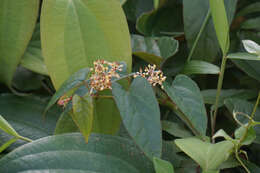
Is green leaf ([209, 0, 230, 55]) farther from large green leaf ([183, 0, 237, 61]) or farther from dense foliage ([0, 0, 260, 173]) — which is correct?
large green leaf ([183, 0, 237, 61])

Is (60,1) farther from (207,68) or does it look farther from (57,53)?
(207,68)

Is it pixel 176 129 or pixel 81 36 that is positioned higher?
pixel 81 36

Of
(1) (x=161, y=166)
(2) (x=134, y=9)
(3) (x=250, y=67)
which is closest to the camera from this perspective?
(1) (x=161, y=166)

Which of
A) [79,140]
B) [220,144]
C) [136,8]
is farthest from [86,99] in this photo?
[136,8]

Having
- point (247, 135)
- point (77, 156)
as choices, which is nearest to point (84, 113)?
point (77, 156)

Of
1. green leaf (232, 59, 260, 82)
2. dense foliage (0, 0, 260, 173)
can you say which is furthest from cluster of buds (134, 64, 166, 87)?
green leaf (232, 59, 260, 82)

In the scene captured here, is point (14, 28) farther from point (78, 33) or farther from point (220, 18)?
point (220, 18)

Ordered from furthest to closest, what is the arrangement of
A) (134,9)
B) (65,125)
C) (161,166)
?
(134,9) < (65,125) < (161,166)
